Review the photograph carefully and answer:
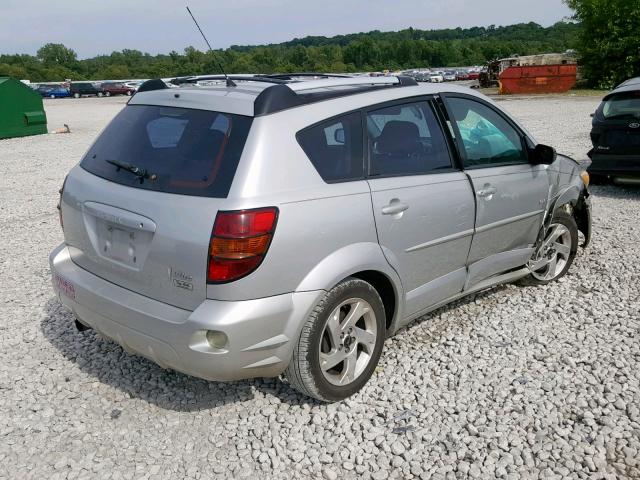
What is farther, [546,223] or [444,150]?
[546,223]

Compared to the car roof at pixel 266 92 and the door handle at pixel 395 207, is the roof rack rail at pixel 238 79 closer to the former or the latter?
the car roof at pixel 266 92

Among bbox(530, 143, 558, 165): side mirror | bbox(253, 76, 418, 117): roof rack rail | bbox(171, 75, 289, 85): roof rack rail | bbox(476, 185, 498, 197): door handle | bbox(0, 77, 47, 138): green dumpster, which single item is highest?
bbox(171, 75, 289, 85): roof rack rail

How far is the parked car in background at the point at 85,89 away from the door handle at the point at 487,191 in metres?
57.6

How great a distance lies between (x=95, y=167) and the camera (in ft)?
11.8

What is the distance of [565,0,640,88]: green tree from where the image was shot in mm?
34500

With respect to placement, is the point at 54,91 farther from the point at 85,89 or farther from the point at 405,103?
the point at 405,103

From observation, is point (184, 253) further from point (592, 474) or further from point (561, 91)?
point (561, 91)

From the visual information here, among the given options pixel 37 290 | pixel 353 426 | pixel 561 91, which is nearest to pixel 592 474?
pixel 353 426

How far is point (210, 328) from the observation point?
2.83 meters

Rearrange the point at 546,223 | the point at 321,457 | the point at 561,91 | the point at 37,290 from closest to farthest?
the point at 321,457 → the point at 546,223 → the point at 37,290 → the point at 561,91

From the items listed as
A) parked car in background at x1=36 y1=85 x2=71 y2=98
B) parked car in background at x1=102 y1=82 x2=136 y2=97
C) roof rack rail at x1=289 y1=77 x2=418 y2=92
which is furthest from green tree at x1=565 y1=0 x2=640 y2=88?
parked car in background at x1=36 y1=85 x2=71 y2=98

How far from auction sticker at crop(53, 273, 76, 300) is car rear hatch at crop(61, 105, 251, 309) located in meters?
0.14

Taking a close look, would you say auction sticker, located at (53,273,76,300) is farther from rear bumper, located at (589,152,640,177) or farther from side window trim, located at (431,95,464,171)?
rear bumper, located at (589,152,640,177)

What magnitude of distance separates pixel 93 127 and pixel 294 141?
70.8 ft
